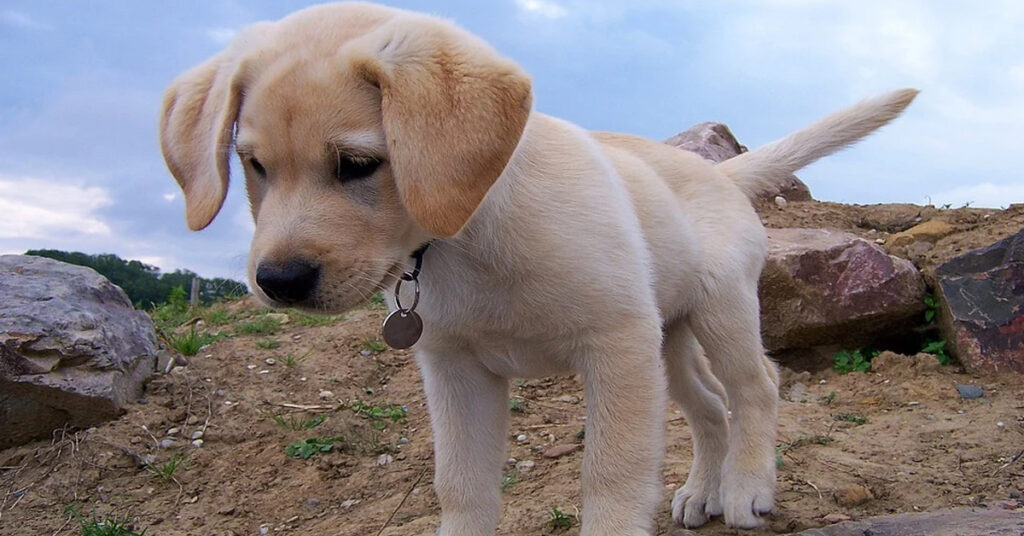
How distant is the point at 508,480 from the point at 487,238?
6.60 feet

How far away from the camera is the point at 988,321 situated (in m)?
5.53

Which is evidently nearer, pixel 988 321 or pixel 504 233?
pixel 504 233

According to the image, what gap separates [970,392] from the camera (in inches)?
206

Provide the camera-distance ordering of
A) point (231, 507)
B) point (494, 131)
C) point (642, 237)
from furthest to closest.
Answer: point (231, 507)
point (642, 237)
point (494, 131)

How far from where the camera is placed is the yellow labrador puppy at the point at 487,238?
239cm

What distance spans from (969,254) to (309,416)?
4020mm

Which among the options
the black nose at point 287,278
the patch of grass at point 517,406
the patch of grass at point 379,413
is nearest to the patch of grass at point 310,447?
the patch of grass at point 379,413

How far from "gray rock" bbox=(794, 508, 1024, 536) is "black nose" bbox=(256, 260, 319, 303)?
179cm

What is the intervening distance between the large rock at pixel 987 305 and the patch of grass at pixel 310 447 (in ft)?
11.8

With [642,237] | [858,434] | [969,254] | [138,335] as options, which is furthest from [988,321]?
[138,335]

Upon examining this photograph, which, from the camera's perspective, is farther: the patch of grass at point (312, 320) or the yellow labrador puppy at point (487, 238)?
the patch of grass at point (312, 320)

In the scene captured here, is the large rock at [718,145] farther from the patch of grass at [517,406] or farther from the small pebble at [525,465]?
the small pebble at [525,465]

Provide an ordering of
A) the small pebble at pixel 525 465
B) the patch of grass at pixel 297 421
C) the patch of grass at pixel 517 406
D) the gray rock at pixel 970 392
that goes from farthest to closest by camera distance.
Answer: the patch of grass at pixel 517 406
the patch of grass at pixel 297 421
the gray rock at pixel 970 392
the small pebble at pixel 525 465

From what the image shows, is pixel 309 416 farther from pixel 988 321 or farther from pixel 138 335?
pixel 988 321
